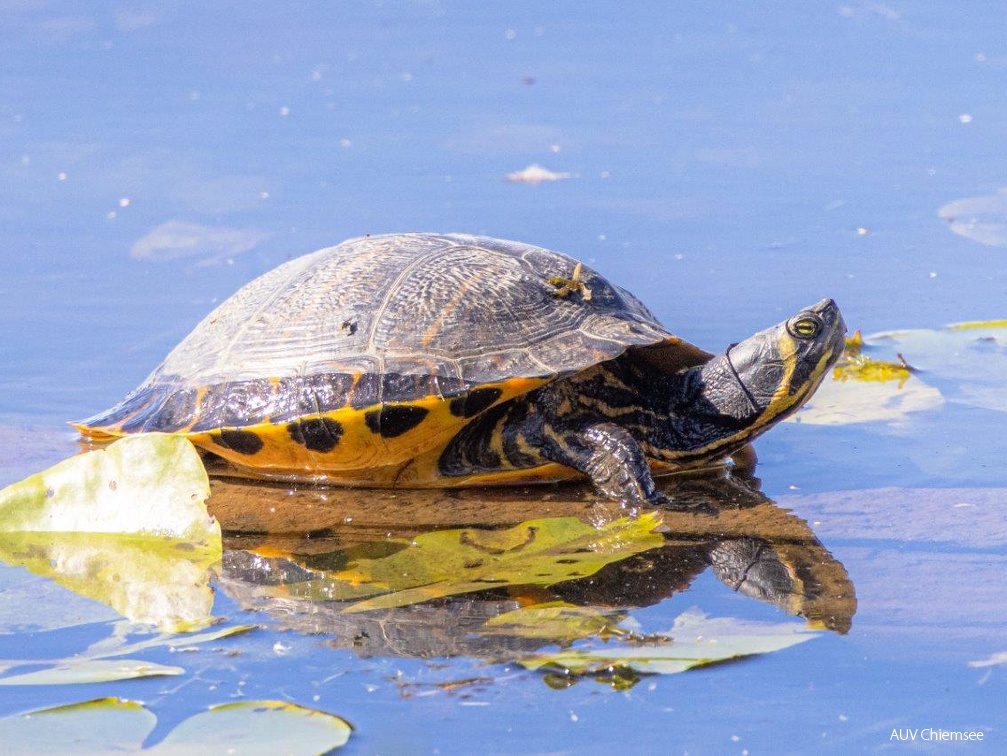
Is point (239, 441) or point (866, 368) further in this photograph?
point (866, 368)

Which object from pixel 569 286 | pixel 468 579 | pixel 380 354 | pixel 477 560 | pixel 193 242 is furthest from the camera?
pixel 193 242

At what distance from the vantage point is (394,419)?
498cm

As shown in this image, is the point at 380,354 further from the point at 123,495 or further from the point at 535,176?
the point at 535,176

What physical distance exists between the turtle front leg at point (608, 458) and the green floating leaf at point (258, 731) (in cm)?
192

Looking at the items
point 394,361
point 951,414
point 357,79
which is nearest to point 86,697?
point 394,361

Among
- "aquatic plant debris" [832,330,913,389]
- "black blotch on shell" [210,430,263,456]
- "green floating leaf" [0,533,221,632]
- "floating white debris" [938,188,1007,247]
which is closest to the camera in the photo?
"green floating leaf" [0,533,221,632]

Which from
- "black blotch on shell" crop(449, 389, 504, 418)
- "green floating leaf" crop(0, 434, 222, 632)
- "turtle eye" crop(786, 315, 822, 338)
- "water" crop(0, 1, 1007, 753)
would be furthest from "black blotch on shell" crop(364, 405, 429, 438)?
"turtle eye" crop(786, 315, 822, 338)

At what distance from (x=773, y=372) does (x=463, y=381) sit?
4.01 ft

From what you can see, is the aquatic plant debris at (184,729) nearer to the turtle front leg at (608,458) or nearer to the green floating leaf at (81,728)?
the green floating leaf at (81,728)

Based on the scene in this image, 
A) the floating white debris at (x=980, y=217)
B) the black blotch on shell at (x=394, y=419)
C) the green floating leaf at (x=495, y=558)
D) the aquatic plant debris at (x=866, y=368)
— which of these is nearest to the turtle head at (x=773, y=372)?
the green floating leaf at (x=495, y=558)

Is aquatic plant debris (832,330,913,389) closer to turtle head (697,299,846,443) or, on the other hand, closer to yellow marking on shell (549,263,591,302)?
turtle head (697,299,846,443)

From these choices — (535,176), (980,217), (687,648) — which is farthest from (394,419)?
(980,217)

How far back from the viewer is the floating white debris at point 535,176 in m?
8.34

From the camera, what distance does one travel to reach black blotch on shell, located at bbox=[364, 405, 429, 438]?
4.95 meters
